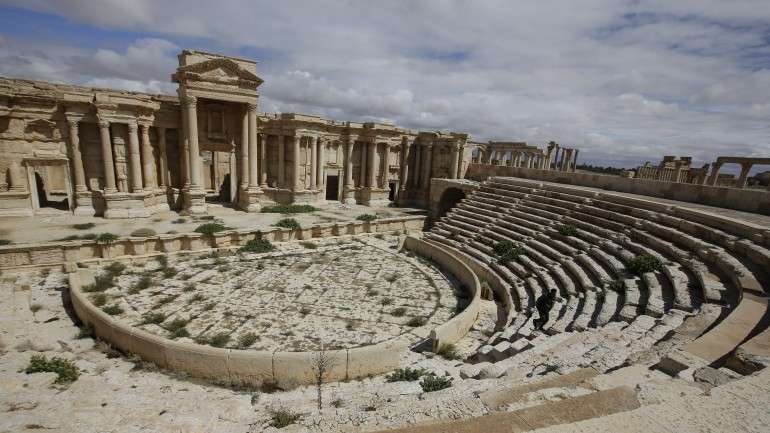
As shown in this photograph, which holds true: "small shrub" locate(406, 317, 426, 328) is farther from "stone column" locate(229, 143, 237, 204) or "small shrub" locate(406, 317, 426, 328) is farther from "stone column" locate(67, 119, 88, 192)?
"stone column" locate(67, 119, 88, 192)

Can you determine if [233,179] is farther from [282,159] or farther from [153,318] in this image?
[153,318]

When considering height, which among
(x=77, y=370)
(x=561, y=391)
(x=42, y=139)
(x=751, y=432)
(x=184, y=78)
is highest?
(x=184, y=78)

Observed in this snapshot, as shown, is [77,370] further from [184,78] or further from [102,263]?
[184,78]

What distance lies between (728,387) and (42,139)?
25.2m

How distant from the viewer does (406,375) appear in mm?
8211

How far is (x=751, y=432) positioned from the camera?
3.72 metres

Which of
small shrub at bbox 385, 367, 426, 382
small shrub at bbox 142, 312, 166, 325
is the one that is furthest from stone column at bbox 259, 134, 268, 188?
small shrub at bbox 385, 367, 426, 382

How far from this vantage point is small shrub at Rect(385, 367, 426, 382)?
26.8 feet

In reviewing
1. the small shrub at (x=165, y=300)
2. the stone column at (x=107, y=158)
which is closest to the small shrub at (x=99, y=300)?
the small shrub at (x=165, y=300)

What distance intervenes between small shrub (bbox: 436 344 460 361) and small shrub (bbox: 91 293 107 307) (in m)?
10.2

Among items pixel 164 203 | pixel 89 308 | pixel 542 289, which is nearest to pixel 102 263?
pixel 89 308

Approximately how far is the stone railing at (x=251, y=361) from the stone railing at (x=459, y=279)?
1584 mm

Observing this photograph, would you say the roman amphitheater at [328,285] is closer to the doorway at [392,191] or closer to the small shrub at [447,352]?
the small shrub at [447,352]

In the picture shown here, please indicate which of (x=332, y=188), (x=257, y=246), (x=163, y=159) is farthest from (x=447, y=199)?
(x=163, y=159)
